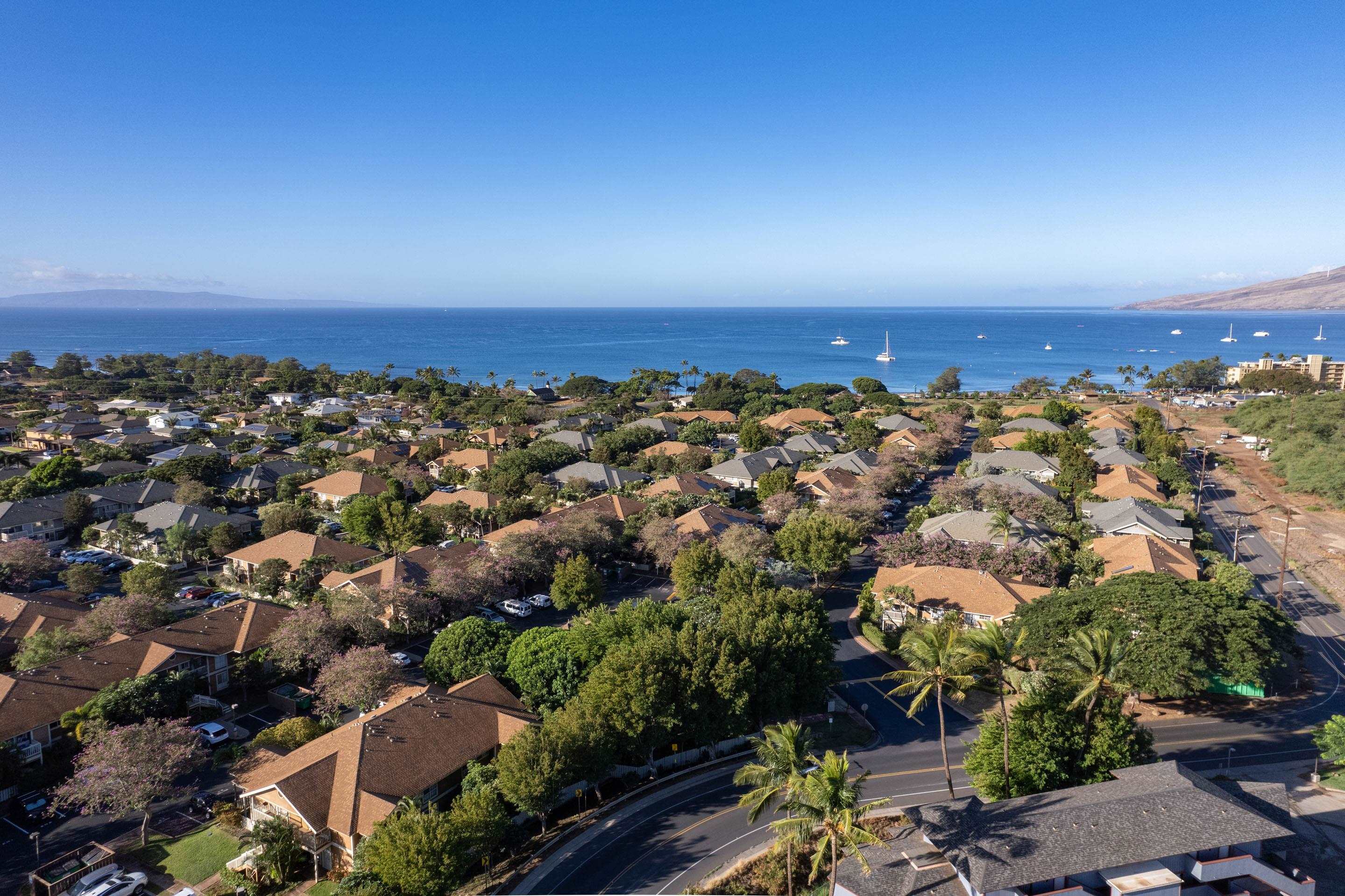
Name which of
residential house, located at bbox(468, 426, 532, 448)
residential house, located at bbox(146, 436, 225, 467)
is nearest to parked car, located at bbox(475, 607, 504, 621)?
residential house, located at bbox(146, 436, 225, 467)

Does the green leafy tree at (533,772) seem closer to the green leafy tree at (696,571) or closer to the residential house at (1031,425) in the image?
Answer: the green leafy tree at (696,571)

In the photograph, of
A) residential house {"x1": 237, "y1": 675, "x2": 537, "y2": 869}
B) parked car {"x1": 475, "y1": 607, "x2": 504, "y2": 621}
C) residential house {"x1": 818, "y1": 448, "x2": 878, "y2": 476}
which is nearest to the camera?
residential house {"x1": 237, "y1": 675, "x2": 537, "y2": 869}

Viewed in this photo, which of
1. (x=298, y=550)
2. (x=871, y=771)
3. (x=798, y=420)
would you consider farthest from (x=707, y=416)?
(x=871, y=771)

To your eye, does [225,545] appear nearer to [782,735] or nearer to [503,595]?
[503,595]

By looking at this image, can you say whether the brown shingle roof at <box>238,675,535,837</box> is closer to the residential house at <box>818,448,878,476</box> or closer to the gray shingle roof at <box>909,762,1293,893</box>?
the gray shingle roof at <box>909,762,1293,893</box>

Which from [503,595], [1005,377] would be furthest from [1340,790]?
[1005,377]

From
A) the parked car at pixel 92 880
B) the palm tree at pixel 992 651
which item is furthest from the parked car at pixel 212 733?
the palm tree at pixel 992 651
